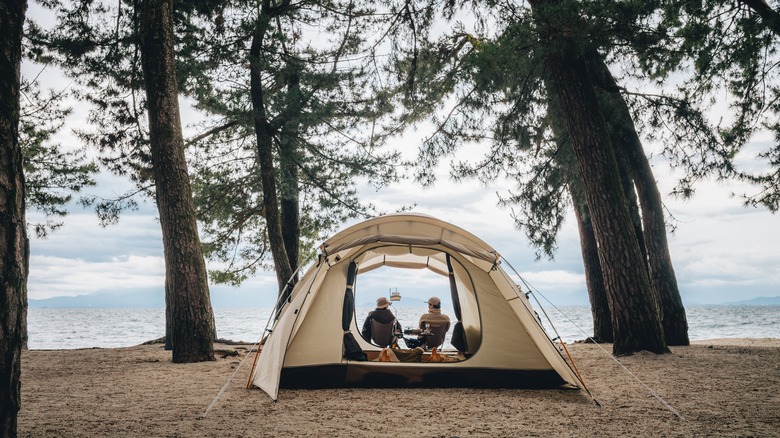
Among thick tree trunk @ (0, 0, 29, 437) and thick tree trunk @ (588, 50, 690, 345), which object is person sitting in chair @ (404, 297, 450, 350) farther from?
thick tree trunk @ (0, 0, 29, 437)

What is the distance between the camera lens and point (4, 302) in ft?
6.95

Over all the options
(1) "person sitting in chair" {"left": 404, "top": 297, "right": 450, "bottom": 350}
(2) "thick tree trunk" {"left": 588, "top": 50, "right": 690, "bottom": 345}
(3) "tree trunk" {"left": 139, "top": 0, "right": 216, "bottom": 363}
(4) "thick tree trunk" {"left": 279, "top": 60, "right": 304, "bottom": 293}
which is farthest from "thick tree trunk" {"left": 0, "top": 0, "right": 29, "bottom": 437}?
(2) "thick tree trunk" {"left": 588, "top": 50, "right": 690, "bottom": 345}

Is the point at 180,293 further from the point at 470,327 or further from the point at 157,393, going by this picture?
the point at 470,327

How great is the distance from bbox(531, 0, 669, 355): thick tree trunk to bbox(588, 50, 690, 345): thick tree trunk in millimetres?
1611

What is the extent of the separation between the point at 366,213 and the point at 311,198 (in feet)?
5.33

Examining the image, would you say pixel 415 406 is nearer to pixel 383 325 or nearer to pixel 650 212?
pixel 383 325

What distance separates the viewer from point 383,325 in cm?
690

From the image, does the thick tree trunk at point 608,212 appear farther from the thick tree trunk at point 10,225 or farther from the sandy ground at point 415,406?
the thick tree trunk at point 10,225

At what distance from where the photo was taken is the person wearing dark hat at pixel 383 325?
22.6 feet

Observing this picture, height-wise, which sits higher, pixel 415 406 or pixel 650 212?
pixel 650 212

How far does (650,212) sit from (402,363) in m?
5.66

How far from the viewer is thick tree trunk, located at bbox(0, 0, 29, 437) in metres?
2.14

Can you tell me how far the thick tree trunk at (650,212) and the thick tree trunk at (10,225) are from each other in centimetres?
776

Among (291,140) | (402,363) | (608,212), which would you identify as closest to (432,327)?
(402,363)
